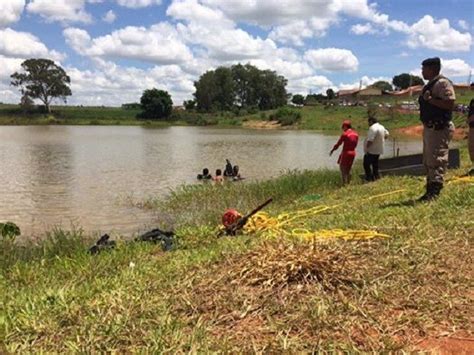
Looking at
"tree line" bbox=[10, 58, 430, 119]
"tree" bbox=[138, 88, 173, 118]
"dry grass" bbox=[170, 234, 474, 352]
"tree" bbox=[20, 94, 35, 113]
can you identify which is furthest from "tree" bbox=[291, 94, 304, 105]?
"dry grass" bbox=[170, 234, 474, 352]

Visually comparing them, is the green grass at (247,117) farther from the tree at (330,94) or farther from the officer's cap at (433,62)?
the officer's cap at (433,62)

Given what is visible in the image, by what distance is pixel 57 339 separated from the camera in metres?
3.55

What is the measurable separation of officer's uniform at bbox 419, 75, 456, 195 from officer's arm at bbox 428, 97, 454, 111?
8 cm

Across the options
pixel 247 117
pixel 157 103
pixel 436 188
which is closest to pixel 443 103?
pixel 436 188

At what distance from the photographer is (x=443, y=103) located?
7492 mm

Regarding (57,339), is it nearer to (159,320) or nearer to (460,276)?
(159,320)

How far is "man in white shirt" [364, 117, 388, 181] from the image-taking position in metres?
13.1

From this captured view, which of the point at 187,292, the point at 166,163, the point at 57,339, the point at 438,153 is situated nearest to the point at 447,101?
the point at 438,153

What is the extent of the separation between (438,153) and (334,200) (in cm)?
359

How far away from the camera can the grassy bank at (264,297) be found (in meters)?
3.42

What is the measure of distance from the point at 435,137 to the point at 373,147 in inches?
214

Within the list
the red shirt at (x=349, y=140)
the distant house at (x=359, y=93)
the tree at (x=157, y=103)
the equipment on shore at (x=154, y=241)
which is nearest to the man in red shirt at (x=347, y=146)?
the red shirt at (x=349, y=140)

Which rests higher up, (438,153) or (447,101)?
(447,101)

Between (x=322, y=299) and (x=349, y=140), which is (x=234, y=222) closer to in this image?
(x=322, y=299)
